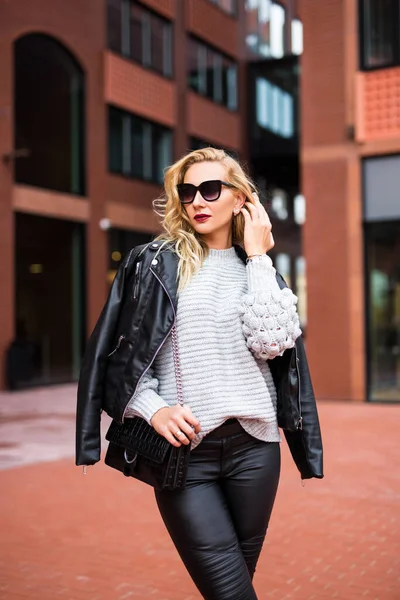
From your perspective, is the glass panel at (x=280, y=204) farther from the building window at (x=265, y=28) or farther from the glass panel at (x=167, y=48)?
the glass panel at (x=167, y=48)

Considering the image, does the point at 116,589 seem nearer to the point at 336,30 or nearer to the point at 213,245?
the point at 213,245

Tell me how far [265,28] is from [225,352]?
98.5 feet

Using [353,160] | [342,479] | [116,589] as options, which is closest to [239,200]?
[116,589]

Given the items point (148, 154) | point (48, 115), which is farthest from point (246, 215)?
point (148, 154)

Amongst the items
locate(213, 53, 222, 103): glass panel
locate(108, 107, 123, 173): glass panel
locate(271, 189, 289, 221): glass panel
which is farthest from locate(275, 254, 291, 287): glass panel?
locate(108, 107, 123, 173): glass panel

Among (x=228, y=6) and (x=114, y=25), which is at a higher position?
(x=228, y=6)

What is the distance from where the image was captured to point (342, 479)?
778cm

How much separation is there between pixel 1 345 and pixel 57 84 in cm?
673

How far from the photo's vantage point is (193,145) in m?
26.5

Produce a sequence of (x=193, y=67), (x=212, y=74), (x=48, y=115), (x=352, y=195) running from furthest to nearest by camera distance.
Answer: (x=212, y=74) < (x=193, y=67) < (x=48, y=115) < (x=352, y=195)

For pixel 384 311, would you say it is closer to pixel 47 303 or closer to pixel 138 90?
pixel 47 303

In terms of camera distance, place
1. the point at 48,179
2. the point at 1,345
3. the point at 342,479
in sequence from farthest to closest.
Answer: the point at 48,179 < the point at 1,345 < the point at 342,479

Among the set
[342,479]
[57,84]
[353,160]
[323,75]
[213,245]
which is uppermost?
[57,84]

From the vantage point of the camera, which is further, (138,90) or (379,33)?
(138,90)
